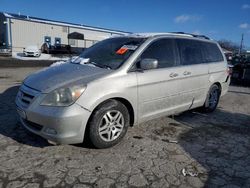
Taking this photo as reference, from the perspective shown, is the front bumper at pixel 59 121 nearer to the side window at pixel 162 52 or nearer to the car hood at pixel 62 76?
the car hood at pixel 62 76

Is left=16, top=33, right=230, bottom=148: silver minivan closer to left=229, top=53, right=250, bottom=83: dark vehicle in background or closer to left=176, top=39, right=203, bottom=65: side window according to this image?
left=176, top=39, right=203, bottom=65: side window

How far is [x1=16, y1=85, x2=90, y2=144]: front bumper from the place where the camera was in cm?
323

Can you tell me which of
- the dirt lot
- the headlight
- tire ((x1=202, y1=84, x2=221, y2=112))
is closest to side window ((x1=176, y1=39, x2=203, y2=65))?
tire ((x1=202, y1=84, x2=221, y2=112))

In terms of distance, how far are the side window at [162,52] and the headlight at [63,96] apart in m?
1.38

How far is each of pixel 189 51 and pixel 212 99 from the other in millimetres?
1574

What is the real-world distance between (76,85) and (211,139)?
2.59m

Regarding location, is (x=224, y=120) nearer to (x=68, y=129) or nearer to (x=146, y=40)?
(x=146, y=40)

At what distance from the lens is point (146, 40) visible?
4.29 meters

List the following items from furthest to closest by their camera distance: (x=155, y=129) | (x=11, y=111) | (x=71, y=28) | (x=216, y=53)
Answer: (x=71, y=28) → (x=216, y=53) → (x=11, y=111) → (x=155, y=129)

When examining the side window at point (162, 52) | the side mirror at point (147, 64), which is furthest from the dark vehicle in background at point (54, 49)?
the side mirror at point (147, 64)

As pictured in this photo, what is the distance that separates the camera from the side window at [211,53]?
5623mm

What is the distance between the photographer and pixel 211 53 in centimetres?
581

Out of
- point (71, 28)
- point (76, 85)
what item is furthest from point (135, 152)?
point (71, 28)

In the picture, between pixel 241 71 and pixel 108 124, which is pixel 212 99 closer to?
pixel 108 124
